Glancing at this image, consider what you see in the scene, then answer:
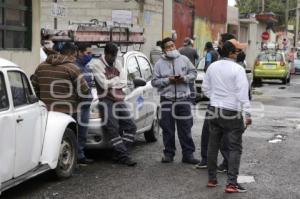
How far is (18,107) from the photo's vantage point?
682 cm

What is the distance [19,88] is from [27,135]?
0.60m

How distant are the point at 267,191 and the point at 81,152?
9.19 feet

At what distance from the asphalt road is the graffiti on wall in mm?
20247

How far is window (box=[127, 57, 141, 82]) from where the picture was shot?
10.2 m

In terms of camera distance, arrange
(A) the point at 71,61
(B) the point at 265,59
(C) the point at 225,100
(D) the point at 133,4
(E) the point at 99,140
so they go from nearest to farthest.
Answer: (C) the point at 225,100 < (A) the point at 71,61 < (E) the point at 99,140 < (D) the point at 133,4 < (B) the point at 265,59

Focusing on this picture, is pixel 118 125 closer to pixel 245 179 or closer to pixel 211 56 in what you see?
pixel 245 179

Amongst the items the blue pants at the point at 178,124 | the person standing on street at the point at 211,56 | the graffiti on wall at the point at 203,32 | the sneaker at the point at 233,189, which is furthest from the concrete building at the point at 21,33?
the graffiti on wall at the point at 203,32

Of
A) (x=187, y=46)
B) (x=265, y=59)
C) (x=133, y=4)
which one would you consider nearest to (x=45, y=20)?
(x=133, y=4)

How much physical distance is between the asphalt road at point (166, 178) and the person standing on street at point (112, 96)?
316 millimetres

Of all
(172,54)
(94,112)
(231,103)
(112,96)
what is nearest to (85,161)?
(94,112)

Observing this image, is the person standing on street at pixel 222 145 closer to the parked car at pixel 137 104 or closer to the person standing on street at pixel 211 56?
the parked car at pixel 137 104

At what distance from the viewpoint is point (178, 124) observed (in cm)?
917

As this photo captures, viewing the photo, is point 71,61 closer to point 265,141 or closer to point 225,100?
point 225,100

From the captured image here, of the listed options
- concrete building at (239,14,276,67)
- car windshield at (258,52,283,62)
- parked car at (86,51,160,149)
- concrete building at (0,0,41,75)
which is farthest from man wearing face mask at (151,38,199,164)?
concrete building at (239,14,276,67)
